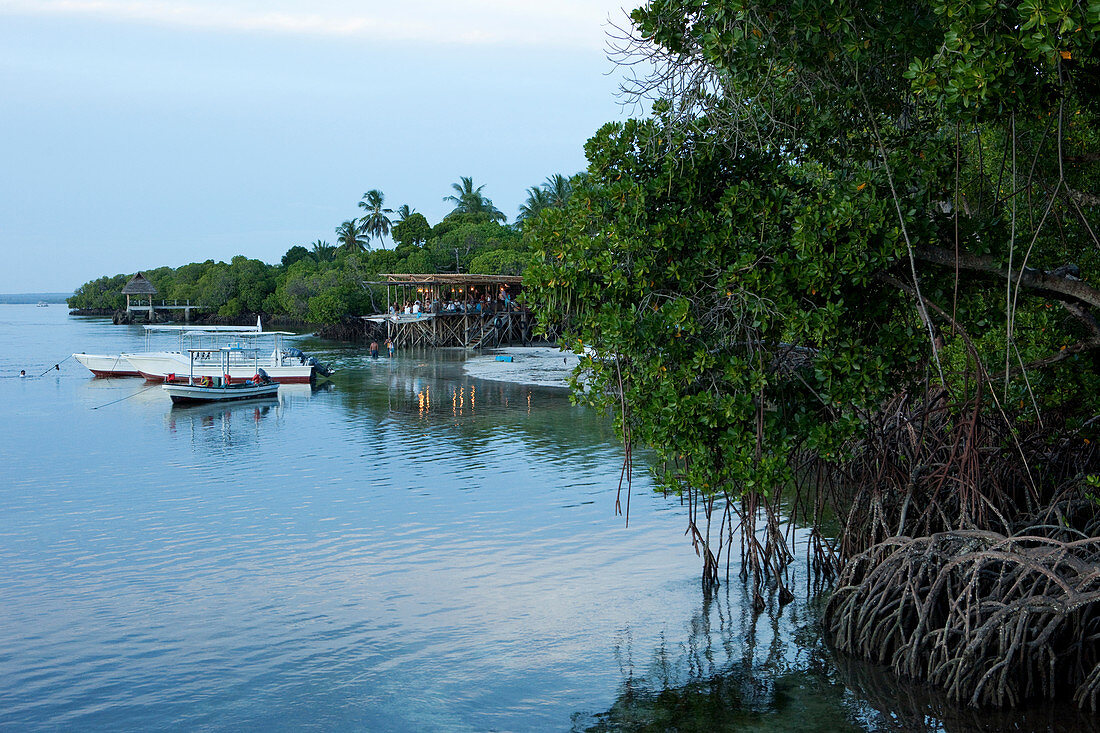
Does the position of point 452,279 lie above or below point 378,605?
above

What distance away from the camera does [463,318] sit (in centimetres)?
6166

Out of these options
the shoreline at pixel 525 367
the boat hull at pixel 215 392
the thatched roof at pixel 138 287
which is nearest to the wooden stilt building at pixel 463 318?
the shoreline at pixel 525 367

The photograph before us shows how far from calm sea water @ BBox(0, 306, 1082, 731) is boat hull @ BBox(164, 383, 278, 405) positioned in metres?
9.11

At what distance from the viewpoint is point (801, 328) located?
8891 mm

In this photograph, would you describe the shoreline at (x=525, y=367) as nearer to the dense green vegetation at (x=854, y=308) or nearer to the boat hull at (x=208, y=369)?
the boat hull at (x=208, y=369)

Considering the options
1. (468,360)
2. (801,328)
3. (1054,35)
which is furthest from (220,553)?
(468,360)

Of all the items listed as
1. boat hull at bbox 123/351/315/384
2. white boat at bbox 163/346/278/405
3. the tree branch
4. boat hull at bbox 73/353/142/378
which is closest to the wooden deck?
boat hull at bbox 73/353/142/378

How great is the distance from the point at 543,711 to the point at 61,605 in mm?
7427

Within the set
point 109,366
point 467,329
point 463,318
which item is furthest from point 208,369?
point 463,318

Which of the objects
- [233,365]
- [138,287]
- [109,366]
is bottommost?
[109,366]

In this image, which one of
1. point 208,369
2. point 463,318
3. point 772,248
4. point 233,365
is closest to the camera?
point 772,248

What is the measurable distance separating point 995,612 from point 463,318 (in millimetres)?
54935

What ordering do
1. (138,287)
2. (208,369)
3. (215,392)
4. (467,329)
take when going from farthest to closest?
1. (138,287)
2. (467,329)
3. (208,369)
4. (215,392)

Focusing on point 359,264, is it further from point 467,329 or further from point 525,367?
point 525,367
